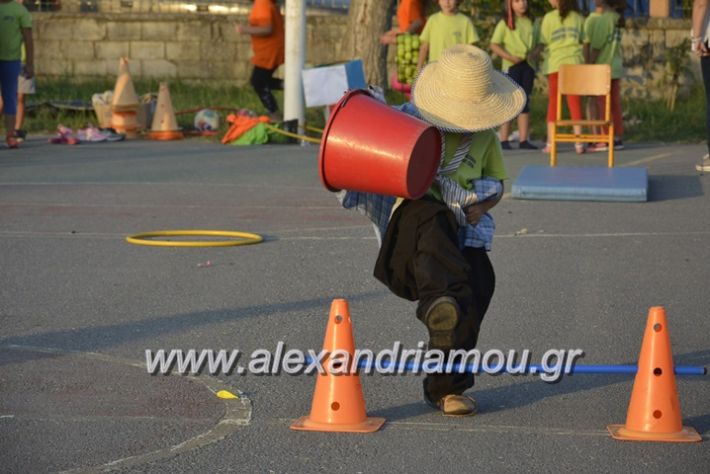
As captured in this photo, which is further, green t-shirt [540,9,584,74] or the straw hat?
green t-shirt [540,9,584,74]

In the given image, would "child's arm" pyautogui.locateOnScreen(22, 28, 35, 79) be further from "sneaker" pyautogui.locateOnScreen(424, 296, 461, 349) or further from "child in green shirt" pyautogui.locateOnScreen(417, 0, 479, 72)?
"sneaker" pyautogui.locateOnScreen(424, 296, 461, 349)

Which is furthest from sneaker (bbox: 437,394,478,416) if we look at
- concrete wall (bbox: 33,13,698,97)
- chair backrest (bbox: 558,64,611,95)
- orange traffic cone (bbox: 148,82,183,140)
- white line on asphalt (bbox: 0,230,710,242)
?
concrete wall (bbox: 33,13,698,97)

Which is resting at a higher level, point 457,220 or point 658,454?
point 457,220

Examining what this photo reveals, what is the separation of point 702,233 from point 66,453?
680cm

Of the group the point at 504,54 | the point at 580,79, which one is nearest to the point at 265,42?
the point at 504,54

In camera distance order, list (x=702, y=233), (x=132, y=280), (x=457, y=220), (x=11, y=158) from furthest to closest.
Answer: (x=11, y=158) < (x=702, y=233) < (x=132, y=280) < (x=457, y=220)

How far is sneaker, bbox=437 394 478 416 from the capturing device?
5.82m

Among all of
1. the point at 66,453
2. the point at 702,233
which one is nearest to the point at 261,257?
the point at 702,233

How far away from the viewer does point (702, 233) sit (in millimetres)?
10859

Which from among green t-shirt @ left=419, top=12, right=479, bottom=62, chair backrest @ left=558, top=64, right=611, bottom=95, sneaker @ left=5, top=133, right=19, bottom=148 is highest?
green t-shirt @ left=419, top=12, right=479, bottom=62

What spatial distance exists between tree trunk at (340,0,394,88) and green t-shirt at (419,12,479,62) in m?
4.27

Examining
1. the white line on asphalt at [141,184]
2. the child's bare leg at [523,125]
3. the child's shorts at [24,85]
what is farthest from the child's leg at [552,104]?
the child's shorts at [24,85]

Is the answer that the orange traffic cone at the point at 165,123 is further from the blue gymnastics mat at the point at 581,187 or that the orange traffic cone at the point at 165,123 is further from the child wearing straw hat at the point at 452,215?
the child wearing straw hat at the point at 452,215

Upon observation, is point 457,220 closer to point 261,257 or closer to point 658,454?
Answer: point 658,454
